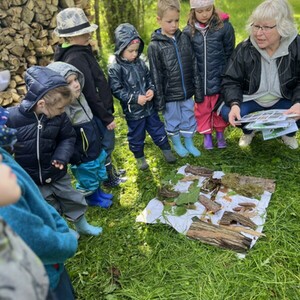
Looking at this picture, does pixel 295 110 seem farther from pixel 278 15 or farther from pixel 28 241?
pixel 28 241

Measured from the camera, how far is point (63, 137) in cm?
233

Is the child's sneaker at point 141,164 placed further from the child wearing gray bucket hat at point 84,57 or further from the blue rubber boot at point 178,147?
the child wearing gray bucket hat at point 84,57

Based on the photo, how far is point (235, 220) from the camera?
8.86ft

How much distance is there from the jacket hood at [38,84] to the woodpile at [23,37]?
2463 millimetres

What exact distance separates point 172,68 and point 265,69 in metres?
0.90

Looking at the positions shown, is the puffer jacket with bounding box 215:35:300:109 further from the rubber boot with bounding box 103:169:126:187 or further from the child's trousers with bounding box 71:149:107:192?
the child's trousers with bounding box 71:149:107:192

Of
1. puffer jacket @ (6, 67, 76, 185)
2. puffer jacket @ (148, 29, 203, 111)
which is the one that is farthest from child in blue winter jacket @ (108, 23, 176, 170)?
puffer jacket @ (6, 67, 76, 185)

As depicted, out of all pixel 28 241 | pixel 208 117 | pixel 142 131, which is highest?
pixel 28 241

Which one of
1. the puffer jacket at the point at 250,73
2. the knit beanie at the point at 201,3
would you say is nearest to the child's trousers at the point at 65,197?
the puffer jacket at the point at 250,73

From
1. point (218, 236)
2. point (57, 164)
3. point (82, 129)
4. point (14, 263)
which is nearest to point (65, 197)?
point (57, 164)

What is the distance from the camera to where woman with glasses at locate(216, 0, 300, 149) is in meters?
3.15

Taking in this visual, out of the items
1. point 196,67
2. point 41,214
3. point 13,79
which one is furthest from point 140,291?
point 13,79

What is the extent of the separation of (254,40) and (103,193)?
205 centimetres

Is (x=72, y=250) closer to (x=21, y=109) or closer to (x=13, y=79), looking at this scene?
(x=21, y=109)
